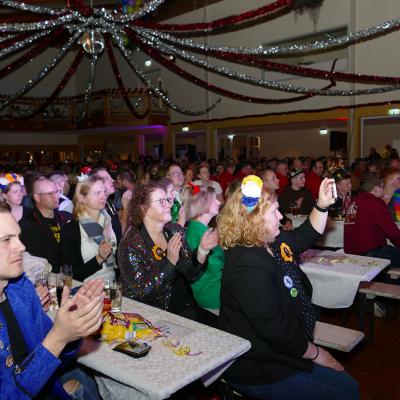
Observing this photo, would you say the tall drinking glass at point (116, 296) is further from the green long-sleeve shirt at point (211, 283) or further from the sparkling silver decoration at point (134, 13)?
the sparkling silver decoration at point (134, 13)

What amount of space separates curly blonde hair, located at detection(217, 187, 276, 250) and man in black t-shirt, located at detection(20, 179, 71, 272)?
2106mm

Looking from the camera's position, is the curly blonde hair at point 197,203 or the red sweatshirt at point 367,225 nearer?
the curly blonde hair at point 197,203

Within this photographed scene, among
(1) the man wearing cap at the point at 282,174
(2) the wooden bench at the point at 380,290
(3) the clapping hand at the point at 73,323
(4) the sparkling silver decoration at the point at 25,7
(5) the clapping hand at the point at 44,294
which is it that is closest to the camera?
(3) the clapping hand at the point at 73,323

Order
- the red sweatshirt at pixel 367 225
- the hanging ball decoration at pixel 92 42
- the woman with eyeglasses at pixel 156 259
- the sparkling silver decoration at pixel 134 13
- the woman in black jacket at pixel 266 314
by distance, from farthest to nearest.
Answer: the hanging ball decoration at pixel 92 42 → the sparkling silver decoration at pixel 134 13 → the red sweatshirt at pixel 367 225 → the woman with eyeglasses at pixel 156 259 → the woman in black jacket at pixel 266 314

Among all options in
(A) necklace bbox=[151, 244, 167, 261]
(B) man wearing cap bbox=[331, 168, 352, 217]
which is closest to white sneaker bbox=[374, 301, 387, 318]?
(B) man wearing cap bbox=[331, 168, 352, 217]

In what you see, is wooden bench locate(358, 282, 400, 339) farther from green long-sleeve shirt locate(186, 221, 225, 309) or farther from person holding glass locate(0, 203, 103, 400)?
person holding glass locate(0, 203, 103, 400)

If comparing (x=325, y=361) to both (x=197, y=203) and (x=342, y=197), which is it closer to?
(x=197, y=203)

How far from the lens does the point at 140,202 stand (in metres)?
3.16

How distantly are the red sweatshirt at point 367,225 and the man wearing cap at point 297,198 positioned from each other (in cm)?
185

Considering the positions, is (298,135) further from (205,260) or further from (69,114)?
(205,260)

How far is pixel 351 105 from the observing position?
11188 mm

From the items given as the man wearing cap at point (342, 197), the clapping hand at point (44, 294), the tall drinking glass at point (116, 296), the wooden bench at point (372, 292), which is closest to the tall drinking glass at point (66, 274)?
the clapping hand at point (44, 294)

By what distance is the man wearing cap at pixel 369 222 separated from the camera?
4383 millimetres

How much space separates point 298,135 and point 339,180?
12092 millimetres
